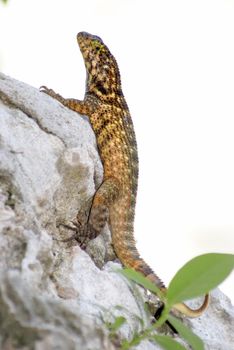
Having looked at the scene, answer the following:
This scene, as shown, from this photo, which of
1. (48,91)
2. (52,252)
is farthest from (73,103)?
(52,252)

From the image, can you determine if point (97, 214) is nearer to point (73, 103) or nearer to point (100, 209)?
point (100, 209)

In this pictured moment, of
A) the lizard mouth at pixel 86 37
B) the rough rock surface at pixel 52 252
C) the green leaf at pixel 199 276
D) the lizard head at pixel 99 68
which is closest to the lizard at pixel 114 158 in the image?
the lizard head at pixel 99 68

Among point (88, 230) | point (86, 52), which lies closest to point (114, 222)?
point (88, 230)

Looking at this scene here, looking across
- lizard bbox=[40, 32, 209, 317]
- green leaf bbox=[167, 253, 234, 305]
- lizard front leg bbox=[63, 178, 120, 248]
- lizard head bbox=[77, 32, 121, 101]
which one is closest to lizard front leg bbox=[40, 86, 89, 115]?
lizard bbox=[40, 32, 209, 317]

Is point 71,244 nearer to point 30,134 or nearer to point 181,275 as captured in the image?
point 30,134

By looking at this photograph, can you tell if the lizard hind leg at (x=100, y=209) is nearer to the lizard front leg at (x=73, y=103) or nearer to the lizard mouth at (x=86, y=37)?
the lizard front leg at (x=73, y=103)

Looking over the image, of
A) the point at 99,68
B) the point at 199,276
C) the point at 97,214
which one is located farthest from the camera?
the point at 99,68

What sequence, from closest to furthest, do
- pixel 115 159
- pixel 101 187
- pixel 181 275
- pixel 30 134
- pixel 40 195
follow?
1. pixel 181 275
2. pixel 40 195
3. pixel 30 134
4. pixel 101 187
5. pixel 115 159
